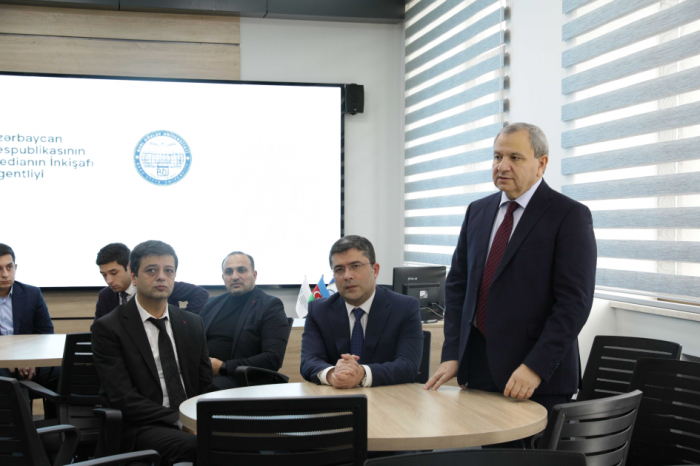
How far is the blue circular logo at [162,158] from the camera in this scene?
5.62 m

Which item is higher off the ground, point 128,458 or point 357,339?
point 357,339

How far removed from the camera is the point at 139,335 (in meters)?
2.55

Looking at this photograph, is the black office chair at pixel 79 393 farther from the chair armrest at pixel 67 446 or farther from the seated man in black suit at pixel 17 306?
the seated man in black suit at pixel 17 306

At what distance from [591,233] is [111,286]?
9.74 ft

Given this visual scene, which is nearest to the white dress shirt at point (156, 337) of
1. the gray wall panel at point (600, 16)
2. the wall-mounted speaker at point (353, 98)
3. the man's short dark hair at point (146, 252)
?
the man's short dark hair at point (146, 252)

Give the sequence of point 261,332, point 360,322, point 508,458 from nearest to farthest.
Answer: point 508,458 < point 360,322 < point 261,332

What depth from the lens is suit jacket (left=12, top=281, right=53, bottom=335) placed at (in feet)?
13.5

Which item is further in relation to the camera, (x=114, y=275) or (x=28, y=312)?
(x=28, y=312)

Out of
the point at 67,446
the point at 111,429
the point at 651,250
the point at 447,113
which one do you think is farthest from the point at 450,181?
the point at 67,446

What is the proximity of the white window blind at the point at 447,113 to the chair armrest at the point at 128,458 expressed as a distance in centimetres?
319

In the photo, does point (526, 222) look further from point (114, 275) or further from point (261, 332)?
point (114, 275)

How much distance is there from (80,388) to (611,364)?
2657 mm

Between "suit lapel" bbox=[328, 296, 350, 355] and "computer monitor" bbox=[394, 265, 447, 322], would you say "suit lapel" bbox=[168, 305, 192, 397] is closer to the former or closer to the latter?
"suit lapel" bbox=[328, 296, 350, 355]

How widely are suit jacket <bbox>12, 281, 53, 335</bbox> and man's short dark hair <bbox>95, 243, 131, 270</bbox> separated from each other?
81cm
